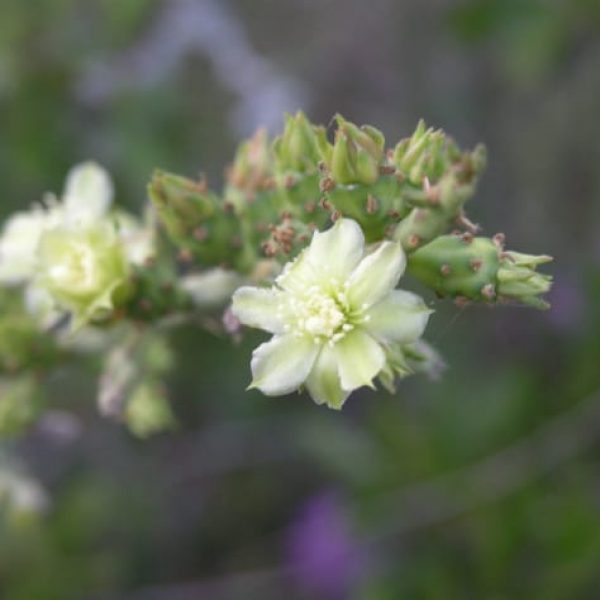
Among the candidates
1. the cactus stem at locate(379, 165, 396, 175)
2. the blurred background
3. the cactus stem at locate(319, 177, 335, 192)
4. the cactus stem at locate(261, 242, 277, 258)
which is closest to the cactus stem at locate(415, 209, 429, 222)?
the cactus stem at locate(379, 165, 396, 175)

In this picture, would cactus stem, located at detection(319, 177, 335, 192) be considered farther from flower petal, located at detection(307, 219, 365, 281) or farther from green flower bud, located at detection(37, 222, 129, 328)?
green flower bud, located at detection(37, 222, 129, 328)

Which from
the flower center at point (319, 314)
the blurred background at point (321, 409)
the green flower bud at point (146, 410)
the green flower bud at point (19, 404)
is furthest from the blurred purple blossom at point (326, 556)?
the flower center at point (319, 314)

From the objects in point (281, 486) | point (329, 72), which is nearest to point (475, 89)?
point (329, 72)

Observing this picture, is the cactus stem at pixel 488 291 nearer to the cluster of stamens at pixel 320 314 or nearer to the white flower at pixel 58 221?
the cluster of stamens at pixel 320 314

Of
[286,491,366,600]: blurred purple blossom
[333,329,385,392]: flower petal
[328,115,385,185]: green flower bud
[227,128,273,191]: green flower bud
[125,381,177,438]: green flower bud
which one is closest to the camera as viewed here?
[333,329,385,392]: flower petal

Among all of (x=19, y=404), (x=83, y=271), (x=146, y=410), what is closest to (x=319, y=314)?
(x=83, y=271)

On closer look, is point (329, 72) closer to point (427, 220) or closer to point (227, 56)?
point (227, 56)
